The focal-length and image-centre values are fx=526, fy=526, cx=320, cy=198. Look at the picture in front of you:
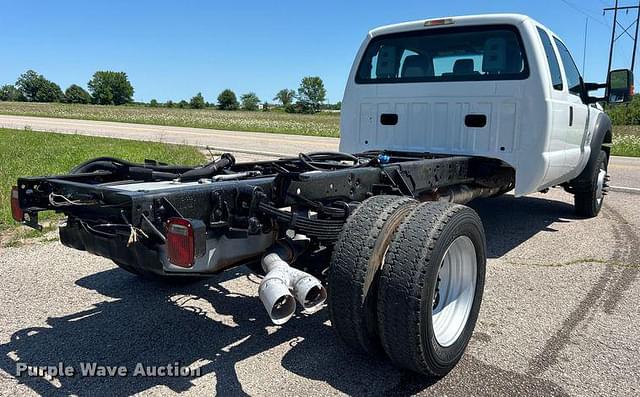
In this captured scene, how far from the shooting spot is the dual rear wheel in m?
2.58

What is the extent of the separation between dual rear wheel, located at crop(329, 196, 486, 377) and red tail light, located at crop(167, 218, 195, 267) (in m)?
0.74

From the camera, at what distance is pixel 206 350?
316cm

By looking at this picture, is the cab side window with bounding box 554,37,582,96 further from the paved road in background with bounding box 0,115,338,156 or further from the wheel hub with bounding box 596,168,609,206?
the paved road in background with bounding box 0,115,338,156

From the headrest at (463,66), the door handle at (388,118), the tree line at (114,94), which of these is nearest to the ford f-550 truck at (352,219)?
the headrest at (463,66)

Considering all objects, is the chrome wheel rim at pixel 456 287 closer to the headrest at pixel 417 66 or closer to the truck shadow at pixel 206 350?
the truck shadow at pixel 206 350

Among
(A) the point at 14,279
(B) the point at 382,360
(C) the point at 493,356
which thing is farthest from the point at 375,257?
(A) the point at 14,279

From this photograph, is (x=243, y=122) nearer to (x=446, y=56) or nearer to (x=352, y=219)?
(x=446, y=56)

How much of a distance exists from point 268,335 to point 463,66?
138 inches

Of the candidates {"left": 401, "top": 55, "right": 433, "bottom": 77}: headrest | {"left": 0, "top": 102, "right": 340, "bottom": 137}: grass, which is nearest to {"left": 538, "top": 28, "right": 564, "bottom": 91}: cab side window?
{"left": 401, "top": 55, "right": 433, "bottom": 77}: headrest

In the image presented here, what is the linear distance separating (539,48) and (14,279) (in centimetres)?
506

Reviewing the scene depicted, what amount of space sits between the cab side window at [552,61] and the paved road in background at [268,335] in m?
1.75

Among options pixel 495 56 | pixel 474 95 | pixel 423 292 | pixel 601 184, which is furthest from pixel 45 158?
pixel 423 292

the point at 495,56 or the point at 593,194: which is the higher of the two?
the point at 495,56

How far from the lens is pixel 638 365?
120 inches
